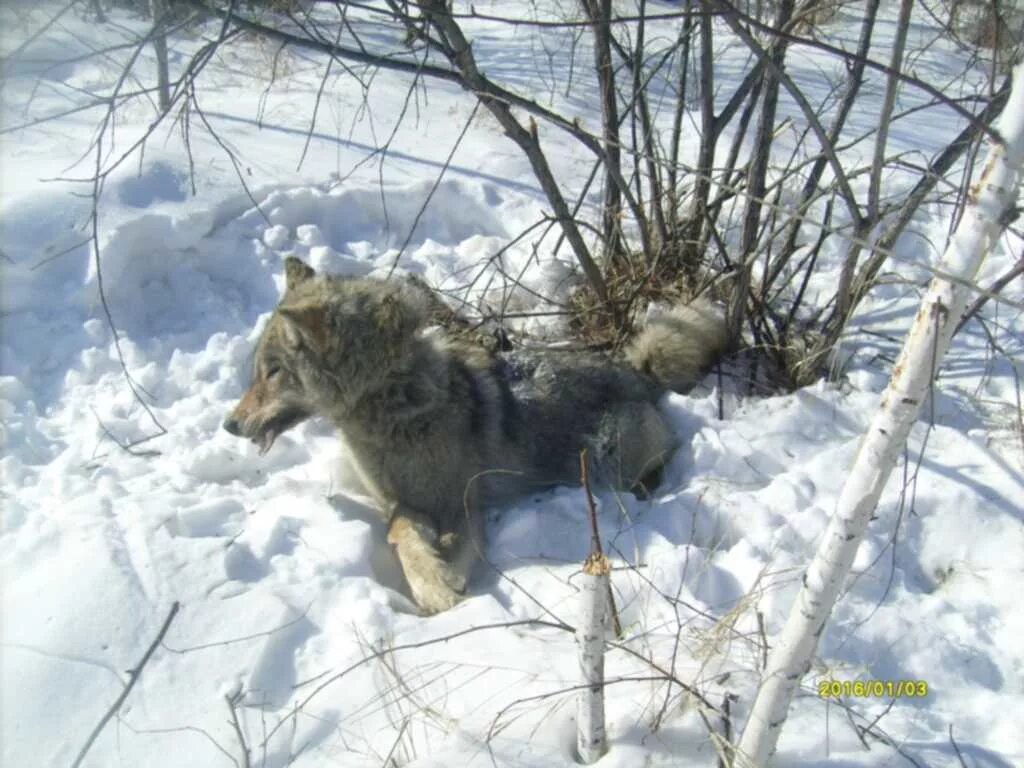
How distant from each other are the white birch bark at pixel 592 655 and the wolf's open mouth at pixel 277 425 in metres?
2.21

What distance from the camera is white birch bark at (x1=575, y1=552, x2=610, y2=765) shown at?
1981mm

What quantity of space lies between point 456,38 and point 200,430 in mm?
2425

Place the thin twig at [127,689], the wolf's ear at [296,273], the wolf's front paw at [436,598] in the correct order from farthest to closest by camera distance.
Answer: the wolf's ear at [296,273], the wolf's front paw at [436,598], the thin twig at [127,689]

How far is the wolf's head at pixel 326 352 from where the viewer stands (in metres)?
3.80

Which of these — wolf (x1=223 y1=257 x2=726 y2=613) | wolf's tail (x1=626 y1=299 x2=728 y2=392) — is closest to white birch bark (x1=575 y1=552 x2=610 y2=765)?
Answer: wolf (x1=223 y1=257 x2=726 y2=613)

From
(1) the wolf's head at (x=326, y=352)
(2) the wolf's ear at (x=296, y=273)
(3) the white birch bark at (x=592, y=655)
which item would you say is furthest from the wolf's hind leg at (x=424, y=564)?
(2) the wolf's ear at (x=296, y=273)

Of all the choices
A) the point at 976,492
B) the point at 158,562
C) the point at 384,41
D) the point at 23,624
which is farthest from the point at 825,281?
the point at 384,41

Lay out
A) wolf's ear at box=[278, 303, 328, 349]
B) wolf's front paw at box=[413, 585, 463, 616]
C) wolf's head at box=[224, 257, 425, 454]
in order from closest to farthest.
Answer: wolf's front paw at box=[413, 585, 463, 616]
wolf's ear at box=[278, 303, 328, 349]
wolf's head at box=[224, 257, 425, 454]

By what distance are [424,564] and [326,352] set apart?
1.10 meters

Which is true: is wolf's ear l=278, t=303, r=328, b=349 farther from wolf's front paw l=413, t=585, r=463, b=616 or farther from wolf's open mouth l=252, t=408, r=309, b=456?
wolf's front paw l=413, t=585, r=463, b=616

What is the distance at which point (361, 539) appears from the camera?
3.68m

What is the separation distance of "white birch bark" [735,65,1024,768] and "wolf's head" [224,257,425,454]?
96.8 inches

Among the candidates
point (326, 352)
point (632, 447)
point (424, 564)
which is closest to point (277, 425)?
point (326, 352)

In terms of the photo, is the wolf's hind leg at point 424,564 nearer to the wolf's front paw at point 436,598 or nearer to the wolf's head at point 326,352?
the wolf's front paw at point 436,598
